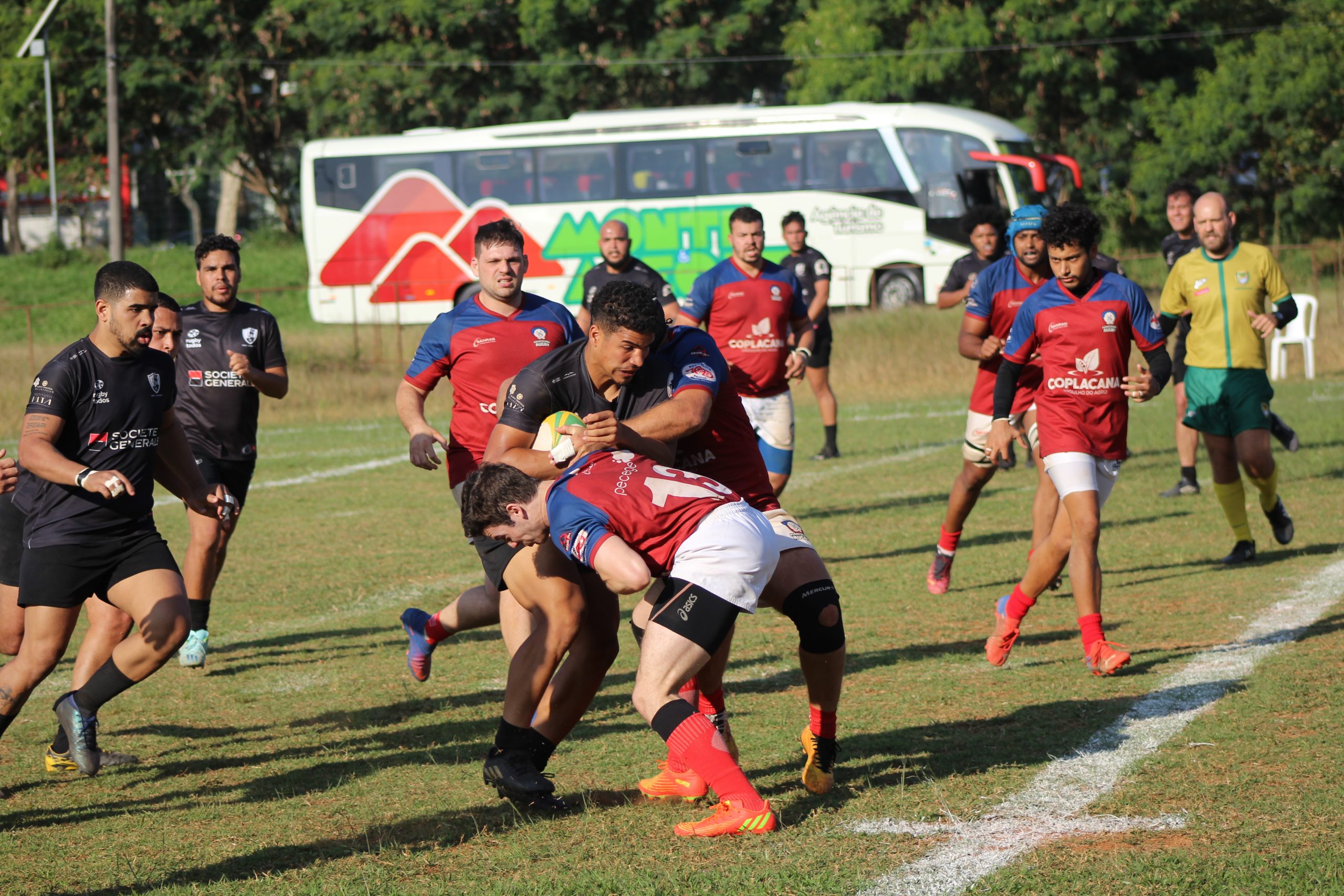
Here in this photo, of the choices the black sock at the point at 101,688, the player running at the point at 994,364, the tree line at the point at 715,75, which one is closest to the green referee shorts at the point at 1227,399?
the player running at the point at 994,364

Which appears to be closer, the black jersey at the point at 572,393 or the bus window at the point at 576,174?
the black jersey at the point at 572,393

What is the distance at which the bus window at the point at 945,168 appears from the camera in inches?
1168

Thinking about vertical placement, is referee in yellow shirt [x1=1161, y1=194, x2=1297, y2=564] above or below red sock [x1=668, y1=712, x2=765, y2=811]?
above

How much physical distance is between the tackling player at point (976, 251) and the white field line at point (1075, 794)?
329 cm

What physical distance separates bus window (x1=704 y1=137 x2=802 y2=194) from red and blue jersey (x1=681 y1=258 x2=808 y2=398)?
21650mm

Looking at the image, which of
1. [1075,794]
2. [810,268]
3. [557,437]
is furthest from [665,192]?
[1075,794]

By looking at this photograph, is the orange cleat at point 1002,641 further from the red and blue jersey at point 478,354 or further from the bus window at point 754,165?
the bus window at point 754,165

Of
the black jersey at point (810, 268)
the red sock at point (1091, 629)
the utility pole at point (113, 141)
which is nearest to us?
the red sock at point (1091, 629)

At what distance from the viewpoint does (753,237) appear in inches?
362

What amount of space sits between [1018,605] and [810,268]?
303 inches

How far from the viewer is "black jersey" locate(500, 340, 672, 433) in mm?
5043

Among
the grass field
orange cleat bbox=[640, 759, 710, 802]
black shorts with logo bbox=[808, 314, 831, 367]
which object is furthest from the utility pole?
orange cleat bbox=[640, 759, 710, 802]

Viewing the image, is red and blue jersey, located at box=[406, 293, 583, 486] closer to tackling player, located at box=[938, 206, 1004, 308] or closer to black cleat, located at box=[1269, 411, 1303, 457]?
tackling player, located at box=[938, 206, 1004, 308]

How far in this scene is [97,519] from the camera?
5.39 meters
